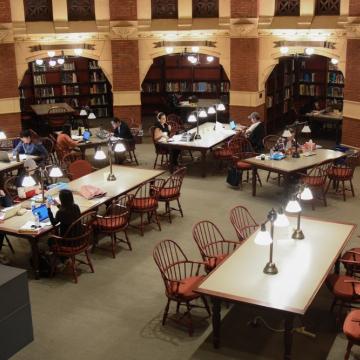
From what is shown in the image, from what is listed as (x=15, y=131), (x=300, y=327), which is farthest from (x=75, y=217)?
(x=15, y=131)

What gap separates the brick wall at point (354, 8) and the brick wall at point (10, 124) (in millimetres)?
8614

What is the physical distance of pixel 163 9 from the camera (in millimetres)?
15477

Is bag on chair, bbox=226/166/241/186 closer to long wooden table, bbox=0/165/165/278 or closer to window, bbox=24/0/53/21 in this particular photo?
long wooden table, bbox=0/165/165/278

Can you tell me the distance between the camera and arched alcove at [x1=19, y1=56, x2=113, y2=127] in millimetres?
17766

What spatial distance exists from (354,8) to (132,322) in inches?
368

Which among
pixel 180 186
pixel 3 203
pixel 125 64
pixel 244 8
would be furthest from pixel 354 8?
pixel 3 203

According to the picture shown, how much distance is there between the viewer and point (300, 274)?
6273 mm

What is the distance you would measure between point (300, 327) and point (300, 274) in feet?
2.40

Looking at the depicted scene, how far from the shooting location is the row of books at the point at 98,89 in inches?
739

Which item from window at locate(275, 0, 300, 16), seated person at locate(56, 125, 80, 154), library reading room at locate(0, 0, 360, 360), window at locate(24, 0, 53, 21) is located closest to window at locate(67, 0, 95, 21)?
library reading room at locate(0, 0, 360, 360)

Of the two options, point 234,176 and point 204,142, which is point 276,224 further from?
point 204,142

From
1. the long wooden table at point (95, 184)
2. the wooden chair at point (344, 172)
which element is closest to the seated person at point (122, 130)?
the long wooden table at point (95, 184)

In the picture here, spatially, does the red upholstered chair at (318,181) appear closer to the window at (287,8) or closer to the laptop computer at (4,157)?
the window at (287,8)

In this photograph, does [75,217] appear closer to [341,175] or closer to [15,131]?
[341,175]
